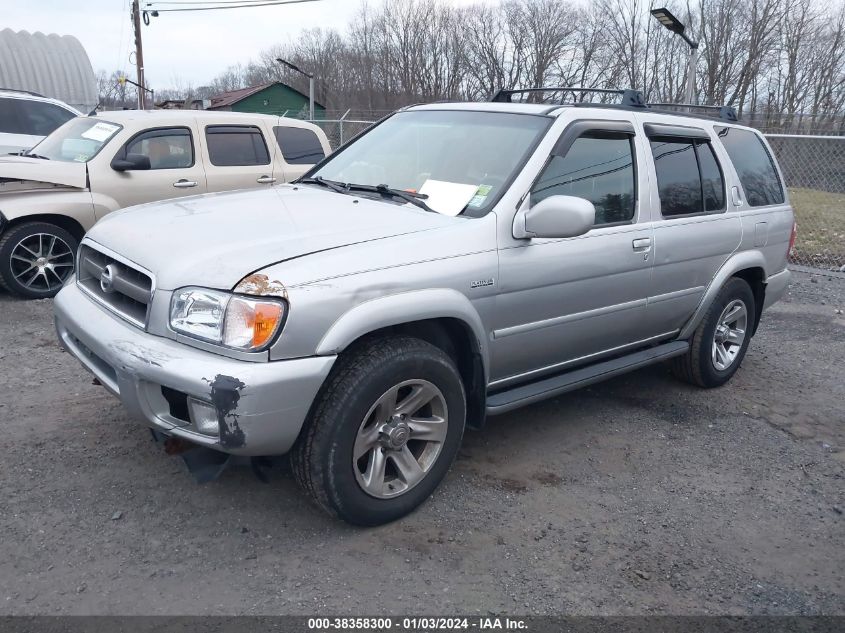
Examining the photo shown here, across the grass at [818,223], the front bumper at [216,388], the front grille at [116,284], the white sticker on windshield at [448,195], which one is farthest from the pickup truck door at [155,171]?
the grass at [818,223]

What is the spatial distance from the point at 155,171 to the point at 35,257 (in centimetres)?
138

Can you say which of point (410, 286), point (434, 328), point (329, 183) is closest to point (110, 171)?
point (329, 183)

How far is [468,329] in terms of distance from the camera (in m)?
3.36

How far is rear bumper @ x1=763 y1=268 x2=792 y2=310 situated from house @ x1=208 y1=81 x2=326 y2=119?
35557mm

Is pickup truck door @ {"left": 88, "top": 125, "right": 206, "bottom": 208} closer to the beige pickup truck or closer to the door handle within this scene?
the beige pickup truck

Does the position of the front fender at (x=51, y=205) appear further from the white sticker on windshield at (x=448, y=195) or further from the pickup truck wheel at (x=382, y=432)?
the pickup truck wheel at (x=382, y=432)

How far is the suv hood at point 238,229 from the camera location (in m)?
2.86

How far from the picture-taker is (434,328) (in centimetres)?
338

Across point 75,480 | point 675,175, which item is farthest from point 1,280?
point 675,175

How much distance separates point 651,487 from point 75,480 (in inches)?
115

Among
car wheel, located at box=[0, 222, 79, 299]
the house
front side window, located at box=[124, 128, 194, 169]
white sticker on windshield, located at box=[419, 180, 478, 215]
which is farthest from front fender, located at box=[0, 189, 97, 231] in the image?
the house

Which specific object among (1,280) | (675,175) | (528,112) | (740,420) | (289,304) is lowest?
(740,420)

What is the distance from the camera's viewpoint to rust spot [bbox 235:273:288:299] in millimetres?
2717

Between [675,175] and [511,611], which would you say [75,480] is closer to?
[511,611]
